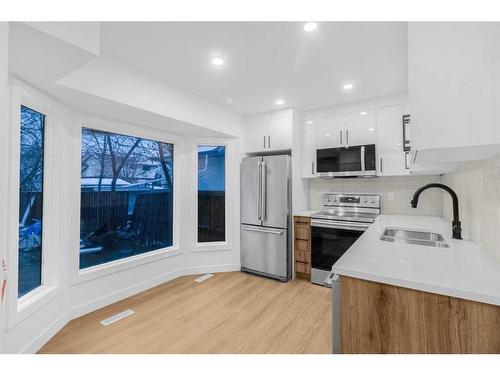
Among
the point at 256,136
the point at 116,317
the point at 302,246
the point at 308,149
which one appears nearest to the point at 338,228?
the point at 302,246

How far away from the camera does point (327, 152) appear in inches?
130

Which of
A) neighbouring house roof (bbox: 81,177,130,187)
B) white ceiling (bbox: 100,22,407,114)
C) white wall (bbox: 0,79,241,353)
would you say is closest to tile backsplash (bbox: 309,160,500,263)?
white ceiling (bbox: 100,22,407,114)

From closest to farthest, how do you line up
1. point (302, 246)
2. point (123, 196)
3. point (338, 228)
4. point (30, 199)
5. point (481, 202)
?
point (481, 202), point (30, 199), point (123, 196), point (338, 228), point (302, 246)

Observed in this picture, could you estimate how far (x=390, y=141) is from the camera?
297 cm

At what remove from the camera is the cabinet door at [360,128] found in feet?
10.1

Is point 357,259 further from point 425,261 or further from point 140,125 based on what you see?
point 140,125

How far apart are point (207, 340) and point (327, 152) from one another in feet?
8.50

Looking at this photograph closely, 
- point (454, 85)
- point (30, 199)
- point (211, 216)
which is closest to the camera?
point (454, 85)

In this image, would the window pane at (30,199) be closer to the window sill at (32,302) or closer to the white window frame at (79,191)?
the window sill at (32,302)

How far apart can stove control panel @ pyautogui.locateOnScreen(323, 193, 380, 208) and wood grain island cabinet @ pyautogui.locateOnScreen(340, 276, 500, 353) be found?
2.51 metres

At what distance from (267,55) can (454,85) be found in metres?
1.46

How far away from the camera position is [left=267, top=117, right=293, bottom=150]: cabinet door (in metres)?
3.37

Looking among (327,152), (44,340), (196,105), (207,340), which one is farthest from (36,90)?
(327,152)

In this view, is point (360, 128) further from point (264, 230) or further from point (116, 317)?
point (116, 317)
